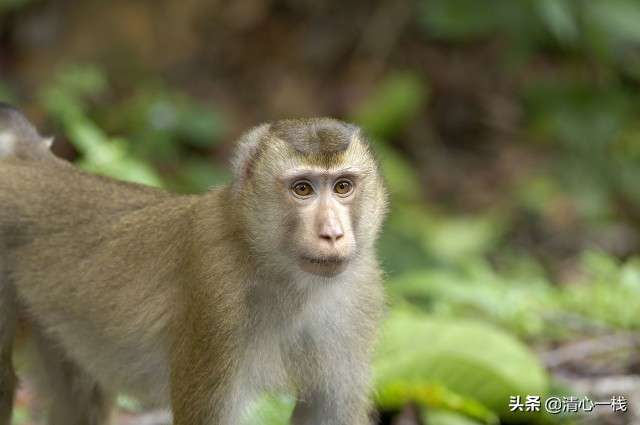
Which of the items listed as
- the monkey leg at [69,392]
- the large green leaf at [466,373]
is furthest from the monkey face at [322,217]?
the monkey leg at [69,392]

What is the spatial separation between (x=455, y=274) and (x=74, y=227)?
4.13 meters

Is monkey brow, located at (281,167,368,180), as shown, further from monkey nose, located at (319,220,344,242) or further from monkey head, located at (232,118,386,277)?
monkey nose, located at (319,220,344,242)

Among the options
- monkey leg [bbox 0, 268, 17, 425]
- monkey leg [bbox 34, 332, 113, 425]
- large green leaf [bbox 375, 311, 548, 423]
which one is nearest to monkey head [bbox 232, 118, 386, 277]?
large green leaf [bbox 375, 311, 548, 423]

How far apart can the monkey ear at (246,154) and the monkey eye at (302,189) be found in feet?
0.87

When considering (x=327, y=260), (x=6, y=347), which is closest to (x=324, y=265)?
(x=327, y=260)

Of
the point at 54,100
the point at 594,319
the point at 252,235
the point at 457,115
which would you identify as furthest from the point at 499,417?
the point at 457,115

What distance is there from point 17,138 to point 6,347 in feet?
3.70

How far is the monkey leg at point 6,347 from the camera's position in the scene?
556 cm

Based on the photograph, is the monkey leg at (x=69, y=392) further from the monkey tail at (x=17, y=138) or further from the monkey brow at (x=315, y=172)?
the monkey brow at (x=315, y=172)

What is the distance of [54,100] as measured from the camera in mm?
8367

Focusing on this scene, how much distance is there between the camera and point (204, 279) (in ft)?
16.0

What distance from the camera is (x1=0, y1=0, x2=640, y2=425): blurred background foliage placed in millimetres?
6758

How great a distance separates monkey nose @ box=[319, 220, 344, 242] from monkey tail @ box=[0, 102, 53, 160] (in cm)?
211

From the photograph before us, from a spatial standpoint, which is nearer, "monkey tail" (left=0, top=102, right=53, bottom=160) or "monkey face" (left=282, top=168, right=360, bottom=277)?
"monkey face" (left=282, top=168, right=360, bottom=277)
